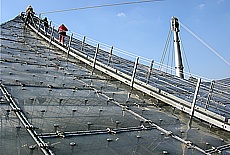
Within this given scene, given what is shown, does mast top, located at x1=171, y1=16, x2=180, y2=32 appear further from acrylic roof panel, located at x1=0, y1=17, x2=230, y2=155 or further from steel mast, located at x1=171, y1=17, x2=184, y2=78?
acrylic roof panel, located at x1=0, y1=17, x2=230, y2=155

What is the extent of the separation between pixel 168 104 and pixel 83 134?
155cm

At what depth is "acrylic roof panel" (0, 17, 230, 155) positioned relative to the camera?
64.3 inches

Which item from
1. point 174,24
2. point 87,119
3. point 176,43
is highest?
point 174,24

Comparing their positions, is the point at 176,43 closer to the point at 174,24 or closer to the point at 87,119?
the point at 174,24

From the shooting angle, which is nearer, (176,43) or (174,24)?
(174,24)

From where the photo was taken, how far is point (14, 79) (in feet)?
9.57

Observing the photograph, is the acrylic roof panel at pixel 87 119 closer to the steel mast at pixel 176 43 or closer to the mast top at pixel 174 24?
the steel mast at pixel 176 43

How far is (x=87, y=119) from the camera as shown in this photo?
6.86 feet

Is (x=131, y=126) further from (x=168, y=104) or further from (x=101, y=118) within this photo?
(x=168, y=104)

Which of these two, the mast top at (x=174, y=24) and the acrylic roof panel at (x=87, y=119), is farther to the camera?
the mast top at (x=174, y=24)

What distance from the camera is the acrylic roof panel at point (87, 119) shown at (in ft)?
5.36

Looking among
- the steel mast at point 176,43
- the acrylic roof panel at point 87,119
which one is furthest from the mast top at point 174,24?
the acrylic roof panel at point 87,119

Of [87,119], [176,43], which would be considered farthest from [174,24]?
[87,119]

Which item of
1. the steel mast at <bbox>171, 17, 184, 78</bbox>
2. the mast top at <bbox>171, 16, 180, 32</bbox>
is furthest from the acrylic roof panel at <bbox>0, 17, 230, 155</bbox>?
the mast top at <bbox>171, 16, 180, 32</bbox>
